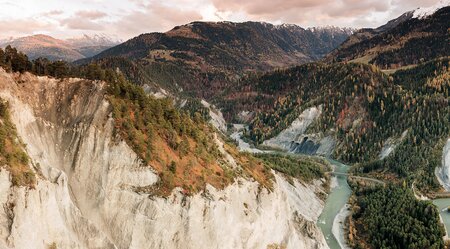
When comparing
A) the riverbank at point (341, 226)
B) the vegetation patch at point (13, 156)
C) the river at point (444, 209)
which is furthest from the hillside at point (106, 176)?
the river at point (444, 209)

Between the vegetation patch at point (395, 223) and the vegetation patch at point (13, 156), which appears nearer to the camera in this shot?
the vegetation patch at point (13, 156)

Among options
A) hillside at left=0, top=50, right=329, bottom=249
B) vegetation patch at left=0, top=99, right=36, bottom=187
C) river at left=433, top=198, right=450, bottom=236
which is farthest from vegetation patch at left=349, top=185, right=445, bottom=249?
vegetation patch at left=0, top=99, right=36, bottom=187

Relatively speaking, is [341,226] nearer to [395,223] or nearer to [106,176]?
[395,223]

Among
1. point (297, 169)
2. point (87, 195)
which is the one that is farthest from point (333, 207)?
point (87, 195)

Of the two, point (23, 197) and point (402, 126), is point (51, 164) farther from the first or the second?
point (402, 126)

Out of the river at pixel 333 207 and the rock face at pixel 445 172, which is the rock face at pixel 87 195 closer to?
the river at pixel 333 207

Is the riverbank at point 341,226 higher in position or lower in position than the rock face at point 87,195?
lower

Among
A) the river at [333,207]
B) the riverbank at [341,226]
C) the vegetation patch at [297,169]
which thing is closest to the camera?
the riverbank at [341,226]
